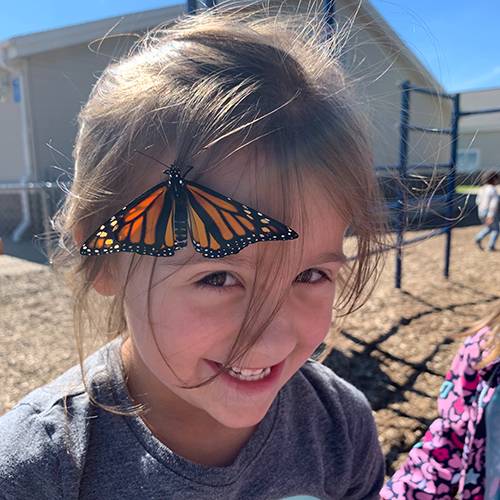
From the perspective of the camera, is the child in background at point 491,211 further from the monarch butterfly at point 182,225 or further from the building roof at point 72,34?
the monarch butterfly at point 182,225

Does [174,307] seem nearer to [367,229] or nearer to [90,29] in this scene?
[367,229]

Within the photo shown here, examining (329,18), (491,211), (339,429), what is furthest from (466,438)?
(491,211)

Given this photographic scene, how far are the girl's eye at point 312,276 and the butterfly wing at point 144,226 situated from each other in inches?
9.2

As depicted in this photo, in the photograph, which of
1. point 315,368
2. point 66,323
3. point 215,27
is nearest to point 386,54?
point 215,27

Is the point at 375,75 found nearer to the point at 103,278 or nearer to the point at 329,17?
the point at 329,17

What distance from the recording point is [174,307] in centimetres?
82

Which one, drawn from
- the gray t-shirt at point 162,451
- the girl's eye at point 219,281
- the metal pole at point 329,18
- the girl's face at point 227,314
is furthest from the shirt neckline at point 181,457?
the metal pole at point 329,18

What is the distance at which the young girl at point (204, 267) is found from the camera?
0.81m

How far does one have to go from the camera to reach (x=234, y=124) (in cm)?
82

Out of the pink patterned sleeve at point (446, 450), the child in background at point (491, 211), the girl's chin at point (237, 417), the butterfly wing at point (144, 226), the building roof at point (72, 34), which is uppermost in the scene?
the building roof at point (72, 34)

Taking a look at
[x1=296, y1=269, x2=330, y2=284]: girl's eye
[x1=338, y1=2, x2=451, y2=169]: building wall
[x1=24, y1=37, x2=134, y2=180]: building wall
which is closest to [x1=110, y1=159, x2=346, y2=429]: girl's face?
[x1=296, y1=269, x2=330, y2=284]: girl's eye

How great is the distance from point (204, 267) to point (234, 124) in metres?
0.23

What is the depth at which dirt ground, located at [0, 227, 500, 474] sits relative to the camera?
269 cm

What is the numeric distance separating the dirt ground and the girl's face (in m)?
0.96
